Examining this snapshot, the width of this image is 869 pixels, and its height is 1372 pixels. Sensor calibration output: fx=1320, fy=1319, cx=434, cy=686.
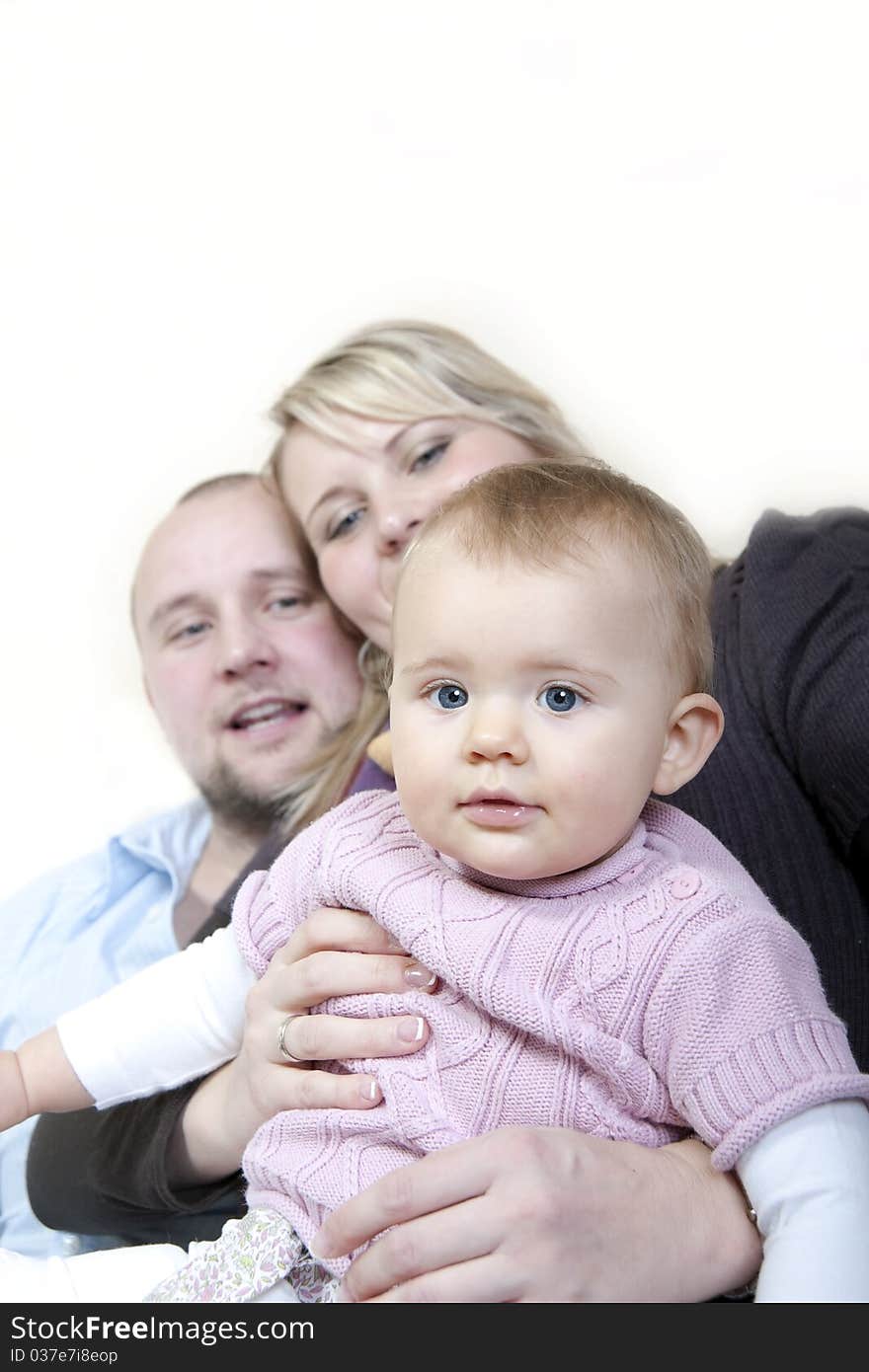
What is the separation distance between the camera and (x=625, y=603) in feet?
3.43

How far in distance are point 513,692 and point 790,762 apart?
580mm

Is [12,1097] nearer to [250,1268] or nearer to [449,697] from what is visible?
[250,1268]

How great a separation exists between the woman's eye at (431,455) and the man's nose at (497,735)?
107 centimetres

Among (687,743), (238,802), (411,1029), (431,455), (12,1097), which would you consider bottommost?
(238,802)

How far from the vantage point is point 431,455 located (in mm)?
2041

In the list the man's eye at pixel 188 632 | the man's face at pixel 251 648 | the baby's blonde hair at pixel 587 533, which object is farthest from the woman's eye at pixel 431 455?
the baby's blonde hair at pixel 587 533

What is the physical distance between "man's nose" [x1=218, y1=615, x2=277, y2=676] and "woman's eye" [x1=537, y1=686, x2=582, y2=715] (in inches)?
52.6

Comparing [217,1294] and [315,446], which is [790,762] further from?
[315,446]

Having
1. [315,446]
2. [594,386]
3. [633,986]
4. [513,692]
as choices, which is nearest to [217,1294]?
[633,986]

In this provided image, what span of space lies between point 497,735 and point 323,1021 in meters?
0.36

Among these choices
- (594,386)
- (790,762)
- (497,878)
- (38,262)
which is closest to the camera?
(497,878)

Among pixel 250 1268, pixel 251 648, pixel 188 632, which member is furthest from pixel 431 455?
pixel 250 1268

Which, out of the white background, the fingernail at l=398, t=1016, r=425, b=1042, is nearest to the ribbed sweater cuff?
the fingernail at l=398, t=1016, r=425, b=1042

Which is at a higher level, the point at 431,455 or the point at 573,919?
the point at 431,455
